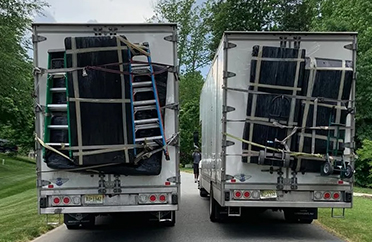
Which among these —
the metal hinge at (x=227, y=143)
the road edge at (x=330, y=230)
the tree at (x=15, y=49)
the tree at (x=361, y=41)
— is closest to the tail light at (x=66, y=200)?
the metal hinge at (x=227, y=143)

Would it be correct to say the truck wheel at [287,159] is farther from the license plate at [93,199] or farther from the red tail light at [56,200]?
the red tail light at [56,200]

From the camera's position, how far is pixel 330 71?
7324mm

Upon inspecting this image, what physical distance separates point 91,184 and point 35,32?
2536mm

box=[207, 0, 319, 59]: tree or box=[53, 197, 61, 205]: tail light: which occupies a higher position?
box=[207, 0, 319, 59]: tree

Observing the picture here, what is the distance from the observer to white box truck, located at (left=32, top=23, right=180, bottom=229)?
265 inches

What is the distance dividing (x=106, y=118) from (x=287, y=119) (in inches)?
115

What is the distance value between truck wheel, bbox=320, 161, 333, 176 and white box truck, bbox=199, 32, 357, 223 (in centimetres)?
2

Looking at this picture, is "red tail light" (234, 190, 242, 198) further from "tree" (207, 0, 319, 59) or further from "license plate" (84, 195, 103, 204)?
"tree" (207, 0, 319, 59)

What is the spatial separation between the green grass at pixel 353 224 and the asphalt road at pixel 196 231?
0.32 m

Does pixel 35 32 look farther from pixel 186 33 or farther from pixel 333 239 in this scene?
pixel 186 33

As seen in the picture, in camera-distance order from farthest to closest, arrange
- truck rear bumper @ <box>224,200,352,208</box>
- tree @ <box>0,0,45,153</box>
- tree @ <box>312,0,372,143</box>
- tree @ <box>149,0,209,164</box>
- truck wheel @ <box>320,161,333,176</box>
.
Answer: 1. tree @ <box>149,0,209,164</box>
2. tree @ <box>312,0,372,143</box>
3. tree @ <box>0,0,45,153</box>
4. truck rear bumper @ <box>224,200,352,208</box>
5. truck wheel @ <box>320,161,333,176</box>

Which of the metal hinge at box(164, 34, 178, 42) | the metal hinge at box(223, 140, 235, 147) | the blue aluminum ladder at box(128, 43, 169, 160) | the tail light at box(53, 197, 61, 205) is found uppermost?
the metal hinge at box(164, 34, 178, 42)

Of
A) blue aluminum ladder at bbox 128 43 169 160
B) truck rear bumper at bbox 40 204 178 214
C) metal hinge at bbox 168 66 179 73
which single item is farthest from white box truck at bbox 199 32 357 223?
blue aluminum ladder at bbox 128 43 169 160

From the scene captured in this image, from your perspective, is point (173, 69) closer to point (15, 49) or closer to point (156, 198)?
point (156, 198)
